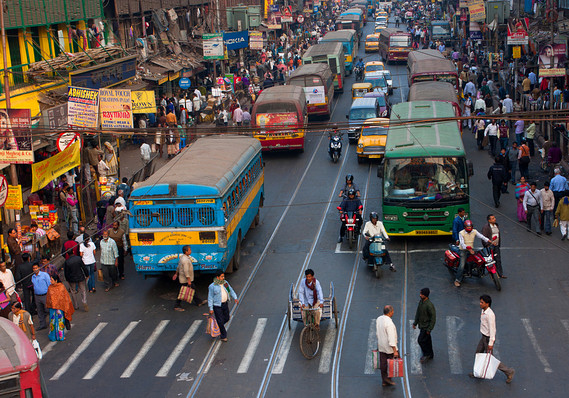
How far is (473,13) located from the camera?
49.6 metres

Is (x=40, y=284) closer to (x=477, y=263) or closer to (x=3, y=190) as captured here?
(x=3, y=190)

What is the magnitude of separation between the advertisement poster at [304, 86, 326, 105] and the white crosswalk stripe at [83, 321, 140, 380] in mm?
25875

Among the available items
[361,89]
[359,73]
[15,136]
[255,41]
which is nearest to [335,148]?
[361,89]

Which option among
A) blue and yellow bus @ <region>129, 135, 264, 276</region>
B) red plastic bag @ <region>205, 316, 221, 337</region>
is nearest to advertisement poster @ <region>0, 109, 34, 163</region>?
blue and yellow bus @ <region>129, 135, 264, 276</region>

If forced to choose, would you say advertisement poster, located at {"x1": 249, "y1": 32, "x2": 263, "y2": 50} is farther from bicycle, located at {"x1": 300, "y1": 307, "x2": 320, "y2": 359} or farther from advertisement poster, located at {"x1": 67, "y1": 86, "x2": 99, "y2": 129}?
bicycle, located at {"x1": 300, "y1": 307, "x2": 320, "y2": 359}

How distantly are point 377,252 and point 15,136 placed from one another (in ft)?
29.4

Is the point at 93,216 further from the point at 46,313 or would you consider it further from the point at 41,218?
the point at 46,313

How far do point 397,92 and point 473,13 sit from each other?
6.62 metres

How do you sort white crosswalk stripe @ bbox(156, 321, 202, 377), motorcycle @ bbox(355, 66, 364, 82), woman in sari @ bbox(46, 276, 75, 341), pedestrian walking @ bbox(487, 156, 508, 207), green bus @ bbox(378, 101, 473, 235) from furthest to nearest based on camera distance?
motorcycle @ bbox(355, 66, 364, 82) → pedestrian walking @ bbox(487, 156, 508, 207) → green bus @ bbox(378, 101, 473, 235) → woman in sari @ bbox(46, 276, 75, 341) → white crosswalk stripe @ bbox(156, 321, 202, 377)

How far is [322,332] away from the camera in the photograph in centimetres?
1548

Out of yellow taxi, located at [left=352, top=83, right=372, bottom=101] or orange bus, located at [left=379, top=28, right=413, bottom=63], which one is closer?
yellow taxi, located at [left=352, top=83, right=372, bottom=101]

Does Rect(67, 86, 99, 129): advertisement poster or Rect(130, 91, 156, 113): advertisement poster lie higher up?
Rect(67, 86, 99, 129): advertisement poster

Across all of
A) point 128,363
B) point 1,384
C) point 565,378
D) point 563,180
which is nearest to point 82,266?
point 128,363

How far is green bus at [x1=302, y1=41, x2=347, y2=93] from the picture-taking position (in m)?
50.7
